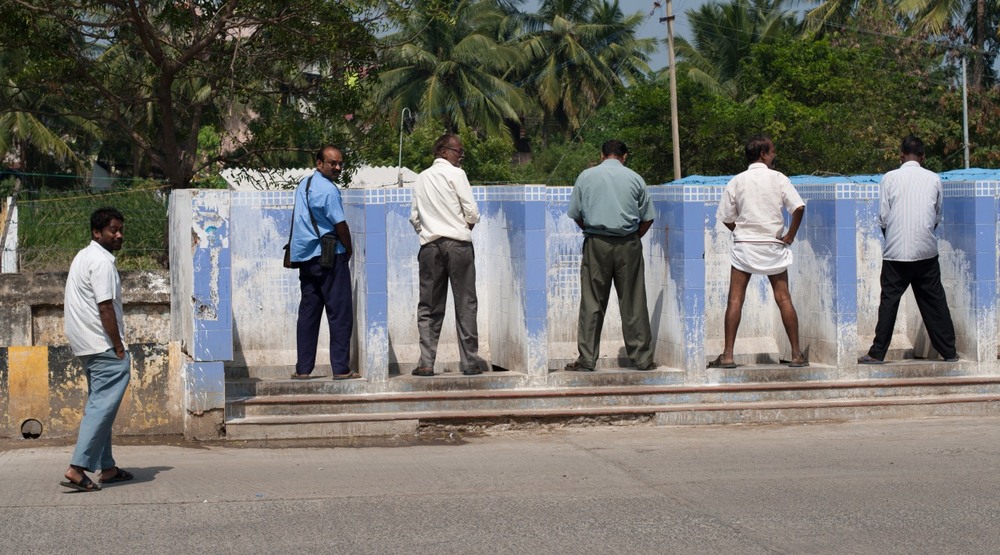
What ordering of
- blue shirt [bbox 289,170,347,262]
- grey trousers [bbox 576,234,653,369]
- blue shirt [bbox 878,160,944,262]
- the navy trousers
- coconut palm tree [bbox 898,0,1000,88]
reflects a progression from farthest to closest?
coconut palm tree [bbox 898,0,1000,88] < blue shirt [bbox 878,160,944,262] < grey trousers [bbox 576,234,653,369] < the navy trousers < blue shirt [bbox 289,170,347,262]

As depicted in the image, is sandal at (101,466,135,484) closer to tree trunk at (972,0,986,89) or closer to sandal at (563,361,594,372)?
sandal at (563,361,594,372)

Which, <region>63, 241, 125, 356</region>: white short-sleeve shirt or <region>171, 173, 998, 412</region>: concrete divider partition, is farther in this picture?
<region>171, 173, 998, 412</region>: concrete divider partition

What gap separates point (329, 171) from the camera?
9.18 meters

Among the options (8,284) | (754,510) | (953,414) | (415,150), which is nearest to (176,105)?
(8,284)

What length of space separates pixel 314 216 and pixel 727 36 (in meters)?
39.2

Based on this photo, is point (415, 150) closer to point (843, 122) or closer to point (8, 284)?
point (843, 122)

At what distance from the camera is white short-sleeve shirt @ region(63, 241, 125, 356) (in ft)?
22.8

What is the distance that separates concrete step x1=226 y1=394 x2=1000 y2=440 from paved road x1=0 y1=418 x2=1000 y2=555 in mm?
149

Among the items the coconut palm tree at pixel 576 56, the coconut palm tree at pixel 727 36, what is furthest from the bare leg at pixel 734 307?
the coconut palm tree at pixel 576 56

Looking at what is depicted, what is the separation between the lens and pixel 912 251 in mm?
9617

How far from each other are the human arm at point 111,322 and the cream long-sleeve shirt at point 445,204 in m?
2.73

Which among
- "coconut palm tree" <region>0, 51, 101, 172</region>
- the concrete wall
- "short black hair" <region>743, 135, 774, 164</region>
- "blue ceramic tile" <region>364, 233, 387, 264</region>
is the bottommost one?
the concrete wall

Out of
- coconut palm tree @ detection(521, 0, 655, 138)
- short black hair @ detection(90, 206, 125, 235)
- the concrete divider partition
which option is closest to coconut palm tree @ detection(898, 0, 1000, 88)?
coconut palm tree @ detection(521, 0, 655, 138)

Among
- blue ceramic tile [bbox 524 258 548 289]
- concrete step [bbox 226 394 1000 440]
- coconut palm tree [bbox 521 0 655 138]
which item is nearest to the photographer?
concrete step [bbox 226 394 1000 440]
